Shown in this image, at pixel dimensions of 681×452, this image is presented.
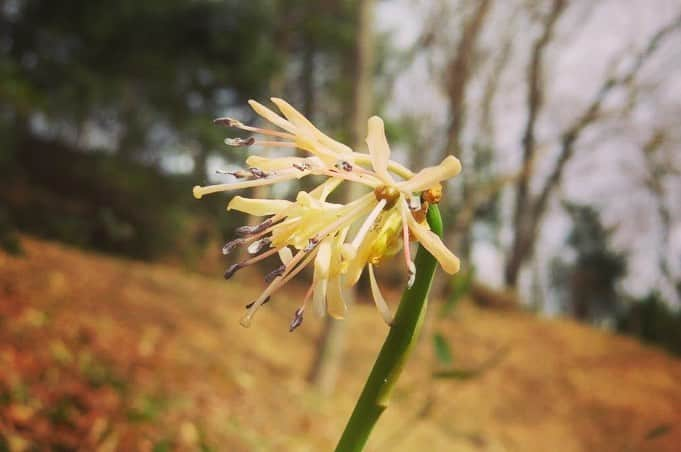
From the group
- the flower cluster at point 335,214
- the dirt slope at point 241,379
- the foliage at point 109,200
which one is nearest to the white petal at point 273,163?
the flower cluster at point 335,214

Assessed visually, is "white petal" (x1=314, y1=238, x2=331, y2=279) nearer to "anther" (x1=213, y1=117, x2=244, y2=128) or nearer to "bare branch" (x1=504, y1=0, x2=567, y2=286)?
"anther" (x1=213, y1=117, x2=244, y2=128)

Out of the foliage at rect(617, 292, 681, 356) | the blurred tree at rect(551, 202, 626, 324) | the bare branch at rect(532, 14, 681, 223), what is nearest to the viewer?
the bare branch at rect(532, 14, 681, 223)

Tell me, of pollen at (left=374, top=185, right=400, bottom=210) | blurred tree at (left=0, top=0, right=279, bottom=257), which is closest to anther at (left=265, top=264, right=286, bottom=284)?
pollen at (left=374, top=185, right=400, bottom=210)

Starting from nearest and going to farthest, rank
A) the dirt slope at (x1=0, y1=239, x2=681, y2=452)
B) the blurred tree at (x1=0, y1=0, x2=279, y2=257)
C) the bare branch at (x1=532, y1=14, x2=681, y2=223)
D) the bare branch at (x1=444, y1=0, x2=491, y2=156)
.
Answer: the dirt slope at (x1=0, y1=239, x2=681, y2=452)
the bare branch at (x1=532, y1=14, x2=681, y2=223)
the bare branch at (x1=444, y1=0, x2=491, y2=156)
the blurred tree at (x1=0, y1=0, x2=279, y2=257)

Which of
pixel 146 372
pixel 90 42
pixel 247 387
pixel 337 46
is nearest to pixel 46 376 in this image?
pixel 146 372

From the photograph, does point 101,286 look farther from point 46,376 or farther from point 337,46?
point 337,46

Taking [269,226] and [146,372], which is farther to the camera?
[146,372]

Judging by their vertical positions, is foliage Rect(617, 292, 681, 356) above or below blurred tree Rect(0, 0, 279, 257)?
below

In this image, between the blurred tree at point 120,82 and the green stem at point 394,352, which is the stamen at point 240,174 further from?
the blurred tree at point 120,82
